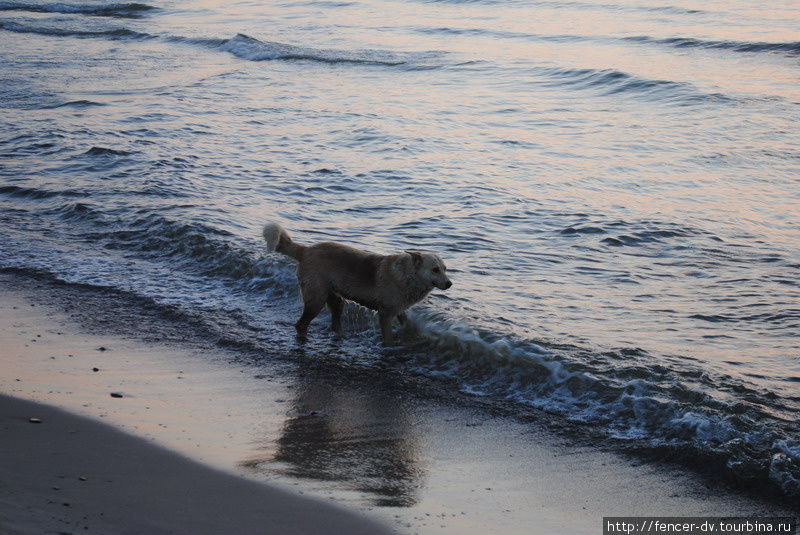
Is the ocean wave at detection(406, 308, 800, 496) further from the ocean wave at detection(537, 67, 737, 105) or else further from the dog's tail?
the ocean wave at detection(537, 67, 737, 105)

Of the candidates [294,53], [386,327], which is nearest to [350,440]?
[386,327]

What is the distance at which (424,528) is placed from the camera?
17.5 ft

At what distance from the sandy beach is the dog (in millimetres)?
923

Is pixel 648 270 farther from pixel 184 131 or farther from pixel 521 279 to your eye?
pixel 184 131

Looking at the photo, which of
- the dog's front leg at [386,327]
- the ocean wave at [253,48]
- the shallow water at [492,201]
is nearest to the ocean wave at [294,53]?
the ocean wave at [253,48]

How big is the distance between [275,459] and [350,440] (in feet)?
2.34

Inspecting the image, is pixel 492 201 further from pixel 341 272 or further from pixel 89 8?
pixel 89 8

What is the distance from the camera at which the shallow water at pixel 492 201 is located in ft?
26.9

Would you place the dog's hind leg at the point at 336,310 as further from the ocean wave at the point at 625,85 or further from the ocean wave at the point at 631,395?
the ocean wave at the point at 625,85

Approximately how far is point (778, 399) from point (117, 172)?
1127 centimetres

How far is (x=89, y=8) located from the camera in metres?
41.5

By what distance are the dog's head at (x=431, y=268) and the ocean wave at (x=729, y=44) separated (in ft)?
66.9

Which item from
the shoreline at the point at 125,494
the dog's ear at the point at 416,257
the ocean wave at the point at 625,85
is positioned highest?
the ocean wave at the point at 625,85

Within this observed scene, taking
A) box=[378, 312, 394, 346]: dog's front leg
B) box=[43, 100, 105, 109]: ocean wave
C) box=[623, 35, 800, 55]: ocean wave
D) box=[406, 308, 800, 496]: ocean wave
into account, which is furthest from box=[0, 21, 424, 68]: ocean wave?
box=[406, 308, 800, 496]: ocean wave
